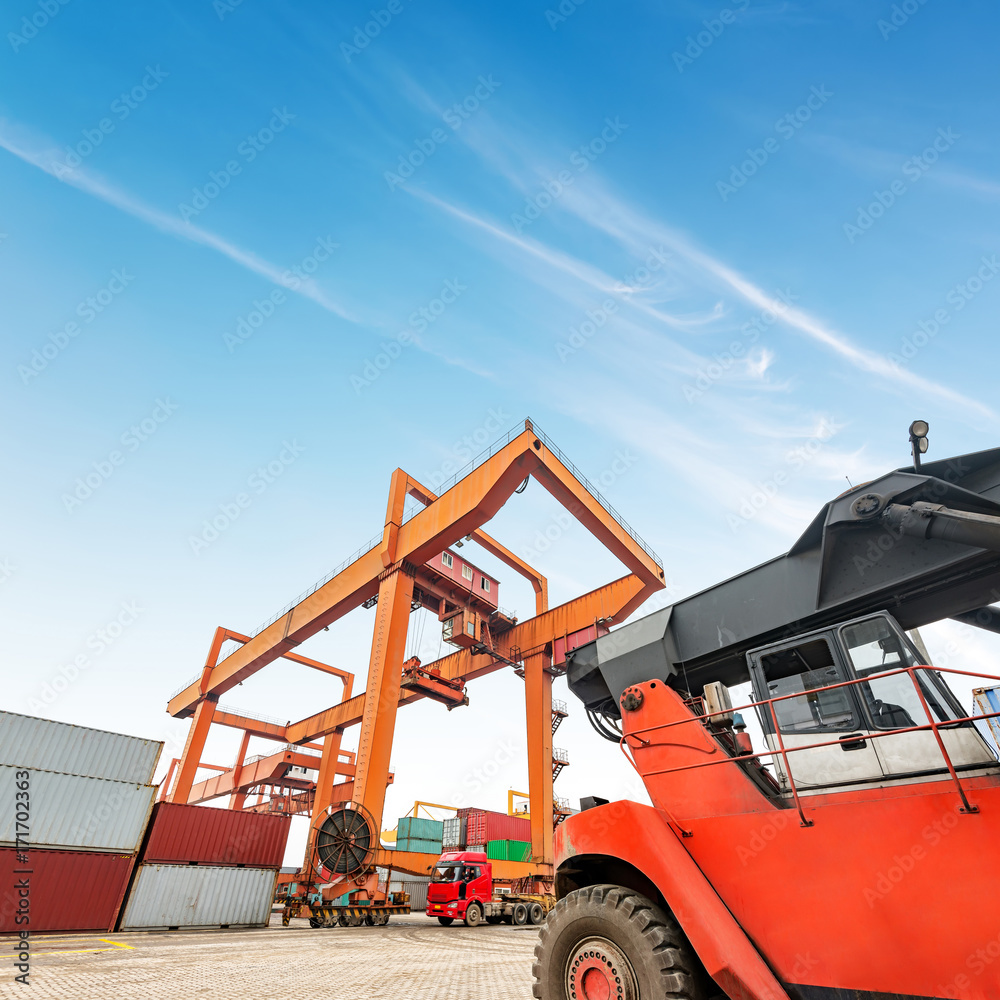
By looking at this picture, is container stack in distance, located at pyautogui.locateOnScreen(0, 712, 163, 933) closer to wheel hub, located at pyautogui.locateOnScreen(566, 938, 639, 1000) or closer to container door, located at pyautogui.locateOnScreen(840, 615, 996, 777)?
wheel hub, located at pyautogui.locateOnScreen(566, 938, 639, 1000)

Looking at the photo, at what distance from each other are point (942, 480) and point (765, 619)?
4.64 feet

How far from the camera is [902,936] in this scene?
2.51 meters

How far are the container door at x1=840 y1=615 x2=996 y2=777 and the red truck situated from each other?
658 inches

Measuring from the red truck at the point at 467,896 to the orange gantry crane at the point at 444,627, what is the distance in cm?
133

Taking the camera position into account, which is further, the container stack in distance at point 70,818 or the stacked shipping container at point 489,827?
the stacked shipping container at point 489,827

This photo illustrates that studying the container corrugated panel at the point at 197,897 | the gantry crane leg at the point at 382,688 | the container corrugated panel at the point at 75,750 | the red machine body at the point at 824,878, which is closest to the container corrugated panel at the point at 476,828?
the gantry crane leg at the point at 382,688

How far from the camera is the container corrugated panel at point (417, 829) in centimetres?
3167

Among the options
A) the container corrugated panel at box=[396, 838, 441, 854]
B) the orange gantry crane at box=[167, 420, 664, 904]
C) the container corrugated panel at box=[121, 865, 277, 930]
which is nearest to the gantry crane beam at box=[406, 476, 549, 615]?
the orange gantry crane at box=[167, 420, 664, 904]

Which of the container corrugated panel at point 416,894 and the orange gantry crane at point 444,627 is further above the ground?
the orange gantry crane at point 444,627

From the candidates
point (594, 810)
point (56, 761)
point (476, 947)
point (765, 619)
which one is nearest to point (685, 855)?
point (594, 810)

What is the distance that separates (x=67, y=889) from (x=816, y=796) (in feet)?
53.7

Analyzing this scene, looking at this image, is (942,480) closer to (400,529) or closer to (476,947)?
(476,947)

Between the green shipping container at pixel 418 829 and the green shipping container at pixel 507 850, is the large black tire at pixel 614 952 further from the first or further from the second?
the green shipping container at pixel 418 829

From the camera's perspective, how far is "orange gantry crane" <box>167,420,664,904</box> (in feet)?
54.5
